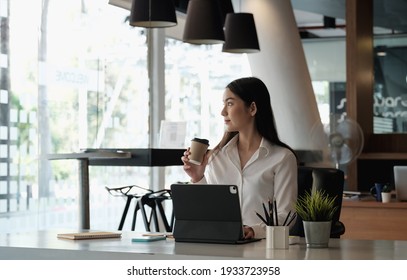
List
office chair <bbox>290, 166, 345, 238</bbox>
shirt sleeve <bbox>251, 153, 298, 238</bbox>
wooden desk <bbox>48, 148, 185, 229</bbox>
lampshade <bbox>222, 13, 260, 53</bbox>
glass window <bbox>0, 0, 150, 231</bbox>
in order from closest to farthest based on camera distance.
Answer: shirt sleeve <bbox>251, 153, 298, 238</bbox>
office chair <bbox>290, 166, 345, 238</bbox>
wooden desk <bbox>48, 148, 185, 229</bbox>
glass window <bbox>0, 0, 150, 231</bbox>
lampshade <bbox>222, 13, 260, 53</bbox>

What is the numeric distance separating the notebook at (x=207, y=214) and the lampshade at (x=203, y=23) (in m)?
3.87

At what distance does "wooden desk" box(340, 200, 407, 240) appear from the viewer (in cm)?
605

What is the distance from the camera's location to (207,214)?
3.08 meters

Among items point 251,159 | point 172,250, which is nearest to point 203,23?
point 251,159

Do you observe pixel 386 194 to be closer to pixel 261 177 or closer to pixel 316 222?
pixel 261 177

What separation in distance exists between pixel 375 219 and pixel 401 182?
1.16ft

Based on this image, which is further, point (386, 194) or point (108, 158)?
point (108, 158)

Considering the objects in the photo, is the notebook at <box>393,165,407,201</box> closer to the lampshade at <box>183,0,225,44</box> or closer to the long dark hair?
the lampshade at <box>183,0,225,44</box>

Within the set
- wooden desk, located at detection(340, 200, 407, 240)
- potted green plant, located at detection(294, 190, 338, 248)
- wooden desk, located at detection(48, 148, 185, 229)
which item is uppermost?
wooden desk, located at detection(48, 148, 185, 229)

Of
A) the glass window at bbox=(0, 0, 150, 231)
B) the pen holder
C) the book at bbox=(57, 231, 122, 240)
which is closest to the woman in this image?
the book at bbox=(57, 231, 122, 240)

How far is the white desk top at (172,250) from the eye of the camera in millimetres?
2682

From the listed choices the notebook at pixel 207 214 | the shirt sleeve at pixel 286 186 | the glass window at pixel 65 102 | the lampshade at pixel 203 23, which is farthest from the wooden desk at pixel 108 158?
the notebook at pixel 207 214

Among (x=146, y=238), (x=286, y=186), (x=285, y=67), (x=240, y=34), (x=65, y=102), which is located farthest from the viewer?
(x=285, y=67)

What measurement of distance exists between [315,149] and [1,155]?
3.91 meters
